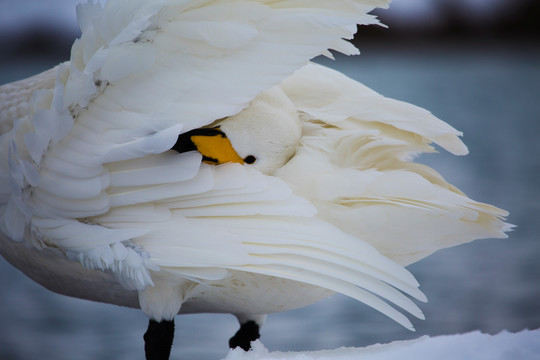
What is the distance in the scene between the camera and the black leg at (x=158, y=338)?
1347mm

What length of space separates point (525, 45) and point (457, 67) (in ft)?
8.39

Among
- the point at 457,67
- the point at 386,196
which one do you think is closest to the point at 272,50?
the point at 386,196

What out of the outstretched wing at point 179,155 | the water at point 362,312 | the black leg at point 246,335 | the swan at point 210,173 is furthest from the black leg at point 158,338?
the water at point 362,312

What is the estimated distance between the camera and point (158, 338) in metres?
1.37

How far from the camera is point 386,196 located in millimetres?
1229

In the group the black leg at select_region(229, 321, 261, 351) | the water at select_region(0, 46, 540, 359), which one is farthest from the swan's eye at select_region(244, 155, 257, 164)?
the water at select_region(0, 46, 540, 359)

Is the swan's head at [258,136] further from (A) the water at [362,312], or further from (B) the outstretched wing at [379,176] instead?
(A) the water at [362,312]

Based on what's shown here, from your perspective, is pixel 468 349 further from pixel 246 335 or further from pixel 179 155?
pixel 246 335

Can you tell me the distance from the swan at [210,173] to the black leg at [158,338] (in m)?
0.01

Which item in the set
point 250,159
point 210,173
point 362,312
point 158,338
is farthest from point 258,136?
point 362,312

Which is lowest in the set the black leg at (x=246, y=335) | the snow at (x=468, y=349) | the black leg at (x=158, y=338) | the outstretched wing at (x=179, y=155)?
the black leg at (x=158, y=338)

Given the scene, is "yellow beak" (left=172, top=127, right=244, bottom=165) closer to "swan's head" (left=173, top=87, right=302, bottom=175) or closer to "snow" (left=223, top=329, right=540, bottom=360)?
"swan's head" (left=173, top=87, right=302, bottom=175)

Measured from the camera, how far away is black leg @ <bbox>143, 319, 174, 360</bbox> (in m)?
1.35

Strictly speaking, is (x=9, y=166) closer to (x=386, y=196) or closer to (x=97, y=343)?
(x=386, y=196)
